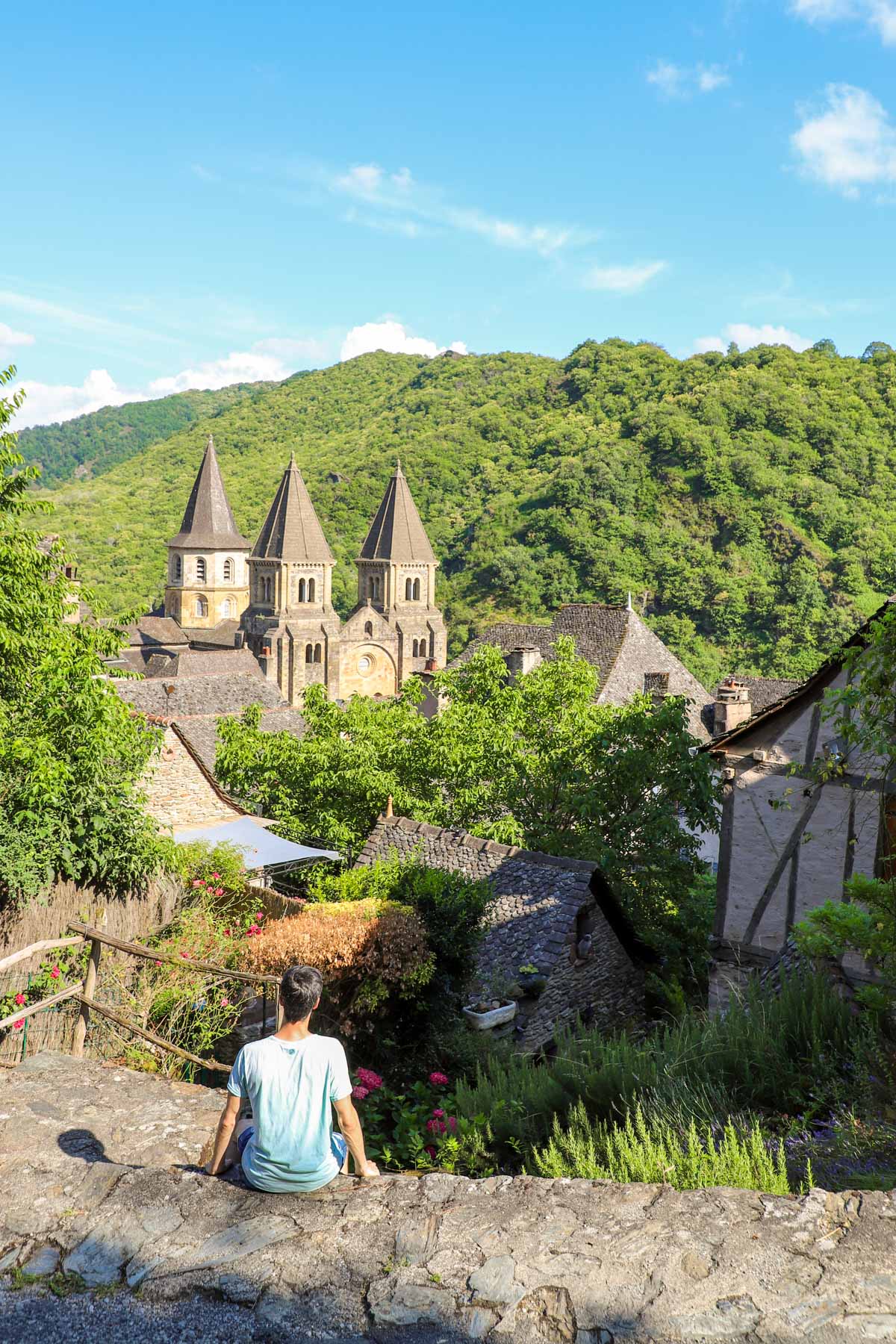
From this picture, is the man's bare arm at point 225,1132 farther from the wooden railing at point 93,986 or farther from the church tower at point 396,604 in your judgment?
the church tower at point 396,604

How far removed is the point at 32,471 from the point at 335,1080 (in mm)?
9723

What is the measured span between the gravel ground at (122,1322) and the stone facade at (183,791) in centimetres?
1269

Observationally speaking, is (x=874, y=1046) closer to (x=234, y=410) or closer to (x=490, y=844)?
(x=490, y=844)

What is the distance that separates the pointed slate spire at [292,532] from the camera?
62.0 m

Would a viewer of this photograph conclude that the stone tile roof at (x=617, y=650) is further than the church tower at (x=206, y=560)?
No

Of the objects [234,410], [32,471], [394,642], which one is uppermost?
[234,410]

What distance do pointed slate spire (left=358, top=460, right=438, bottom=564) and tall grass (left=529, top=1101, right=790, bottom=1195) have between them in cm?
5979

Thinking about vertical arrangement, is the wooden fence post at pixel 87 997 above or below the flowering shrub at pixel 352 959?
above

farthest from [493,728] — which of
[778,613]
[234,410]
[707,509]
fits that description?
[234,410]

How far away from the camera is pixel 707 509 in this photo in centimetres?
6938

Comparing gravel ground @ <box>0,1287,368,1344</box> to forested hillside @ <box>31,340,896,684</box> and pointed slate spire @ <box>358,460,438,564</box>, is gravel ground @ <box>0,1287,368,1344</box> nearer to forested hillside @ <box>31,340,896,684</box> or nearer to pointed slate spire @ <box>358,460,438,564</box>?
forested hillside @ <box>31,340,896,684</box>

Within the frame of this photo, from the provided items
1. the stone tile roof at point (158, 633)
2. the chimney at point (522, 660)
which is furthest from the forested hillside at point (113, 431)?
the chimney at point (522, 660)

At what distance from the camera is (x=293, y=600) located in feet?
204

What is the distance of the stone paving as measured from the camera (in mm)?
3135
